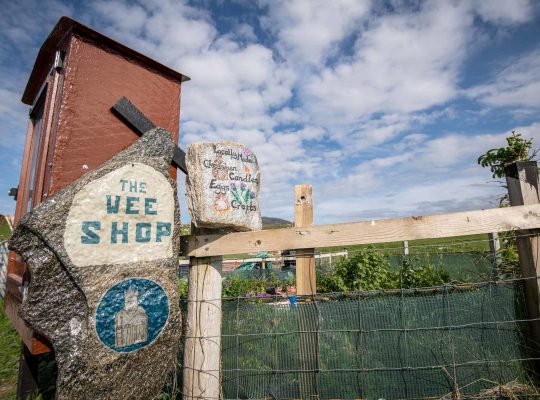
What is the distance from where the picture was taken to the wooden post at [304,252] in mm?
2861

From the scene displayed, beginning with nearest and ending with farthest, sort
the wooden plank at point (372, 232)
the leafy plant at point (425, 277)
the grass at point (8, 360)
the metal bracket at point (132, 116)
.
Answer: the wooden plank at point (372, 232), the metal bracket at point (132, 116), the grass at point (8, 360), the leafy plant at point (425, 277)

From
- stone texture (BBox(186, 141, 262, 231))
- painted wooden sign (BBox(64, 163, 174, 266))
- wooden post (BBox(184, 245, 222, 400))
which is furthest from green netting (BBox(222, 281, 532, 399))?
painted wooden sign (BBox(64, 163, 174, 266))

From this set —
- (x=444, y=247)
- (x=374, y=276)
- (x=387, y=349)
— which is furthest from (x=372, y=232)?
(x=374, y=276)

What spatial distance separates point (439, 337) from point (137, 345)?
252cm

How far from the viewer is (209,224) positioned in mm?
2844

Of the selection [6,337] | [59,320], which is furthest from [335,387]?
[6,337]

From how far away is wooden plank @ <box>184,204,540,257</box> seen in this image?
2561mm

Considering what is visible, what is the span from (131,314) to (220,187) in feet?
4.05

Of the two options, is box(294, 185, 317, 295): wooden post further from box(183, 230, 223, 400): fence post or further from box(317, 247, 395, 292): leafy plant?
box(317, 247, 395, 292): leafy plant

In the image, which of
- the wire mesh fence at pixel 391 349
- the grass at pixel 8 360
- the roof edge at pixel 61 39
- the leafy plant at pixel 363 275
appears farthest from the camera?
the leafy plant at pixel 363 275

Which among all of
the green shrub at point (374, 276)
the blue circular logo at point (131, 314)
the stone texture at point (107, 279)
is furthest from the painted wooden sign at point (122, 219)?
the green shrub at point (374, 276)

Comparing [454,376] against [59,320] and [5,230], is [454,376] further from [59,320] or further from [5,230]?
[5,230]

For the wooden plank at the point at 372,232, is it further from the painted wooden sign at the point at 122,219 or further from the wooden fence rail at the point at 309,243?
the painted wooden sign at the point at 122,219

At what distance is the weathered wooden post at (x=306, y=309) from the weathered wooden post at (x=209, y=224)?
0.47m
